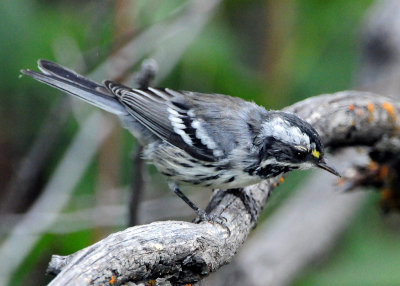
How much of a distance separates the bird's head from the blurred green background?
1.48 meters

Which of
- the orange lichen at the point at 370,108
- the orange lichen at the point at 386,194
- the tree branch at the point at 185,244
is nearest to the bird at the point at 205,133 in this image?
the tree branch at the point at 185,244

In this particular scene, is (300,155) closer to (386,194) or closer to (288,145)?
(288,145)

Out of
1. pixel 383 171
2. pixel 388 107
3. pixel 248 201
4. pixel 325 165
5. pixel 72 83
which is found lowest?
pixel 383 171

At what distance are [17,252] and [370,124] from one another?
103 inches

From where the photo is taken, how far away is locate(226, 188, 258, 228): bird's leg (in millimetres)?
Answer: 3549

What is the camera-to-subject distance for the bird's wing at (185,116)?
398 cm

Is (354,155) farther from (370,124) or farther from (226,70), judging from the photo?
(226,70)

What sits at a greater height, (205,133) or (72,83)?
(72,83)

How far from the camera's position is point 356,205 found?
17.8 feet

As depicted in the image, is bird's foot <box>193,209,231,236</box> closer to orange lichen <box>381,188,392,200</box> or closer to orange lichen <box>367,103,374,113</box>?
orange lichen <box>367,103,374,113</box>

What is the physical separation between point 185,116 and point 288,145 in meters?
0.73

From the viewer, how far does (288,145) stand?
3.84m

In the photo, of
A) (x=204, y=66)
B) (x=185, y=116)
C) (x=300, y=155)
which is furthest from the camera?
(x=204, y=66)

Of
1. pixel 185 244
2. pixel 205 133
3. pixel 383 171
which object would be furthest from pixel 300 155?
pixel 185 244
